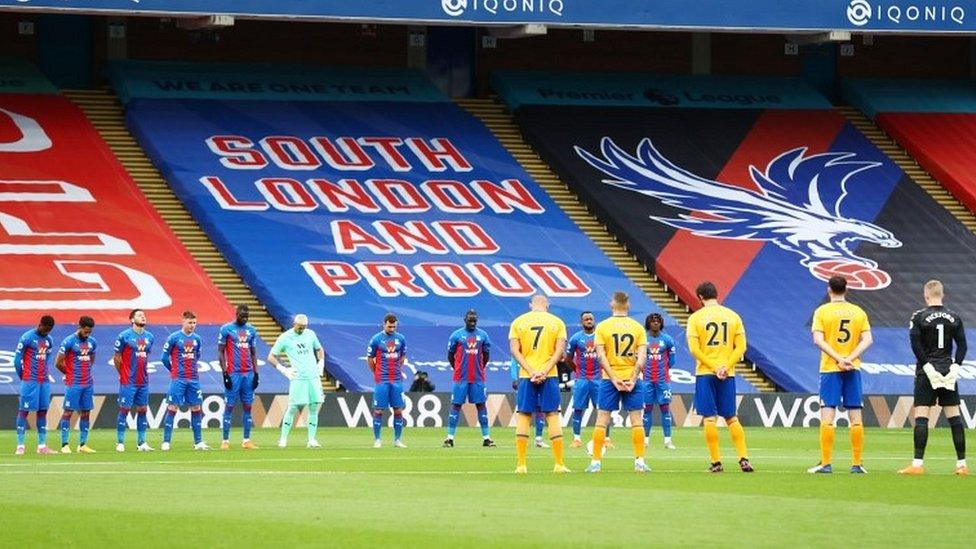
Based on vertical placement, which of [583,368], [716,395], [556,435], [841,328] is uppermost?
[841,328]

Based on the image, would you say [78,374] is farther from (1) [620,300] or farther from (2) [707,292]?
(2) [707,292]

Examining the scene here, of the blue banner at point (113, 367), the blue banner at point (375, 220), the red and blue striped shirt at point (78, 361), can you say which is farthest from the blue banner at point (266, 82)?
the red and blue striped shirt at point (78, 361)

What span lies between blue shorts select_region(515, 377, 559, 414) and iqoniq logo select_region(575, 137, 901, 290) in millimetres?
27970

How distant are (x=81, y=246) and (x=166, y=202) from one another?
12.8 feet

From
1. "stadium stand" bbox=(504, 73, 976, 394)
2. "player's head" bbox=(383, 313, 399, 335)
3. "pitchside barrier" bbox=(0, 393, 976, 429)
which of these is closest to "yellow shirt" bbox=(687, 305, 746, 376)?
"player's head" bbox=(383, 313, 399, 335)

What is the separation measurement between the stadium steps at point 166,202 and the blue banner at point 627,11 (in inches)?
177

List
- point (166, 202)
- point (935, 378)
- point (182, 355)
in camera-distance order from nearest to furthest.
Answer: point (935, 378), point (182, 355), point (166, 202)

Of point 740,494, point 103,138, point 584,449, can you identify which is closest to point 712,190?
point 103,138

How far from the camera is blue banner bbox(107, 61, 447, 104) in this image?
53875 millimetres

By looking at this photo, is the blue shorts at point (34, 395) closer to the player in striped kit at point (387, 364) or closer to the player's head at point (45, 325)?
the player's head at point (45, 325)

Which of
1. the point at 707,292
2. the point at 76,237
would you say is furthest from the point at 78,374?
the point at 76,237

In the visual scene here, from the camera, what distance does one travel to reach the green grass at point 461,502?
52.6 ft

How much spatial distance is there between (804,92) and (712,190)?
717 cm

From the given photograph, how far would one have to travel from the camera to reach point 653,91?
193 ft
